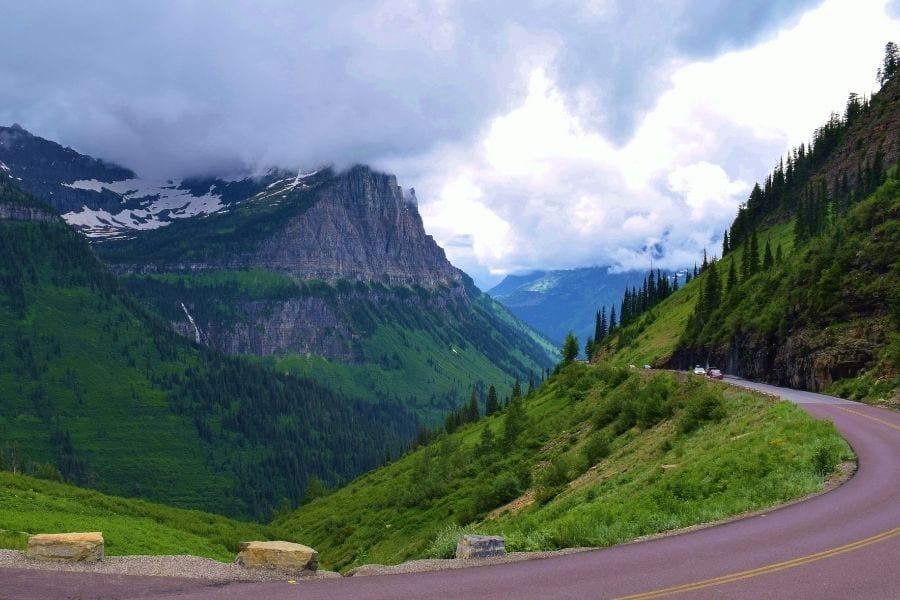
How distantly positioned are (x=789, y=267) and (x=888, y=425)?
5516cm

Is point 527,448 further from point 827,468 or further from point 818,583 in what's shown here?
point 818,583

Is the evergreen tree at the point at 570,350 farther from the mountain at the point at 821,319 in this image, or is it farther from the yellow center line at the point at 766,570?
the yellow center line at the point at 766,570

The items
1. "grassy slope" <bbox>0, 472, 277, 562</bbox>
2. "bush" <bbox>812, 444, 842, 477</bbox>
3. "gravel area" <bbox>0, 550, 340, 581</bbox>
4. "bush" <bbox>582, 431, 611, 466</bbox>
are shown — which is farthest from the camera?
"bush" <bbox>582, 431, 611, 466</bbox>

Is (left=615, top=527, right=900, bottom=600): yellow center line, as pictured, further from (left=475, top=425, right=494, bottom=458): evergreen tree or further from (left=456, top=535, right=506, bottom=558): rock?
(left=475, top=425, right=494, bottom=458): evergreen tree

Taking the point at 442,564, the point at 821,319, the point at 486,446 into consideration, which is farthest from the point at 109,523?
the point at 821,319

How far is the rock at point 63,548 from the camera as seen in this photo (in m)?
17.5

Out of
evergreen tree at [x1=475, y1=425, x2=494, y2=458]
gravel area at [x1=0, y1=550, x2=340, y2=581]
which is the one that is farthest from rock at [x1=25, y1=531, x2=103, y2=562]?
evergreen tree at [x1=475, y1=425, x2=494, y2=458]

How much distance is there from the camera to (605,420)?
60.1 metres

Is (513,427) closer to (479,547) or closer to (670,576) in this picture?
(479,547)

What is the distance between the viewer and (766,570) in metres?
16.3

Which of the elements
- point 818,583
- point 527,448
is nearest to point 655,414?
point 527,448

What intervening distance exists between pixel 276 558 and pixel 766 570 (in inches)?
517

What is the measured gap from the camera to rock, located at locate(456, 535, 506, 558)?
1889 centimetres

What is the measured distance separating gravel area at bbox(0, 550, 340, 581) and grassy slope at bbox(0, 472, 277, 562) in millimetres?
21824
